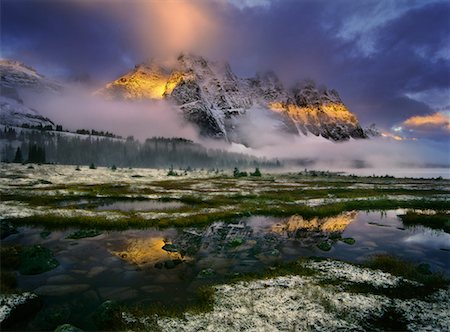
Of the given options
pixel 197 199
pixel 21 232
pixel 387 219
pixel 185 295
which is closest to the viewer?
pixel 185 295

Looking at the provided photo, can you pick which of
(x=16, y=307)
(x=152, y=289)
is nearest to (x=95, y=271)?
(x=152, y=289)

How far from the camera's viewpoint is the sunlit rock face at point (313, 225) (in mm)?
33375

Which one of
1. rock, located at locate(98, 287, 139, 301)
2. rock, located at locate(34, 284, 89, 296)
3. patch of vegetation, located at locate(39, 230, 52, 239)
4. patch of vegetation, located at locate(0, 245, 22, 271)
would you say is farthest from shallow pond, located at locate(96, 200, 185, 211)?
rock, located at locate(98, 287, 139, 301)

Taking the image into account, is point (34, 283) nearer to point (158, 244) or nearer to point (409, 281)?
point (158, 244)

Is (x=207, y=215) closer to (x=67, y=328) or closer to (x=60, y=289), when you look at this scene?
(x=60, y=289)

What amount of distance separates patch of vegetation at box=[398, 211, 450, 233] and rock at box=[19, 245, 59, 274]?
38.3m

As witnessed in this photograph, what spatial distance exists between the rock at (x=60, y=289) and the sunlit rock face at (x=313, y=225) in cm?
Result: 1968

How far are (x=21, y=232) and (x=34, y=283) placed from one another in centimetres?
1423

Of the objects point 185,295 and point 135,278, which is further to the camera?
point 135,278

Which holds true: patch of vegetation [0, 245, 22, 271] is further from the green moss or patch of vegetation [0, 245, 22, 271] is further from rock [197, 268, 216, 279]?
the green moss

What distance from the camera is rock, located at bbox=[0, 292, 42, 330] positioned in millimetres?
13826

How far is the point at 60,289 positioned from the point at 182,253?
8865mm

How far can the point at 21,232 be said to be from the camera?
1161 inches

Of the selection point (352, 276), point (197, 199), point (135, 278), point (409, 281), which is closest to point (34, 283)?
point (135, 278)
